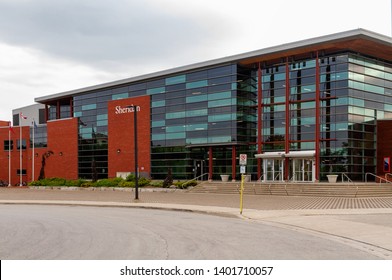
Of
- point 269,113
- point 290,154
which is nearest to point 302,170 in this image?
point 290,154

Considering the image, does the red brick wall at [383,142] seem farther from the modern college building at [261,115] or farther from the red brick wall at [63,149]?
the red brick wall at [63,149]

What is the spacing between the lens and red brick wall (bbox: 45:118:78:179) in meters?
69.4

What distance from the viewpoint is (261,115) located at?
167 ft

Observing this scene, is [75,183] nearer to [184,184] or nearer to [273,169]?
[184,184]

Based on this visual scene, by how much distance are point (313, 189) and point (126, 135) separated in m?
30.4

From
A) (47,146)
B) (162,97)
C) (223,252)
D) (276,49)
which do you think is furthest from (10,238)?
(47,146)

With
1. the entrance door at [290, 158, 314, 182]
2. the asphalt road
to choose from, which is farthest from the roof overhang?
the asphalt road

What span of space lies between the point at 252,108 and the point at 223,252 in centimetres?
4191

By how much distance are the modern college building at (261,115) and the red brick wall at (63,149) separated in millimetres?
1374

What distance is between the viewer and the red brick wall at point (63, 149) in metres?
69.4

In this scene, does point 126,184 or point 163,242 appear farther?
point 126,184

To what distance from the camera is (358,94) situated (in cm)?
4569

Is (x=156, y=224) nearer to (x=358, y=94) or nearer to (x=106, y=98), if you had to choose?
(x=358, y=94)

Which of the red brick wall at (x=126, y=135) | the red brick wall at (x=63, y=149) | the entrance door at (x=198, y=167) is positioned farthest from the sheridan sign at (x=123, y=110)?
the entrance door at (x=198, y=167)
